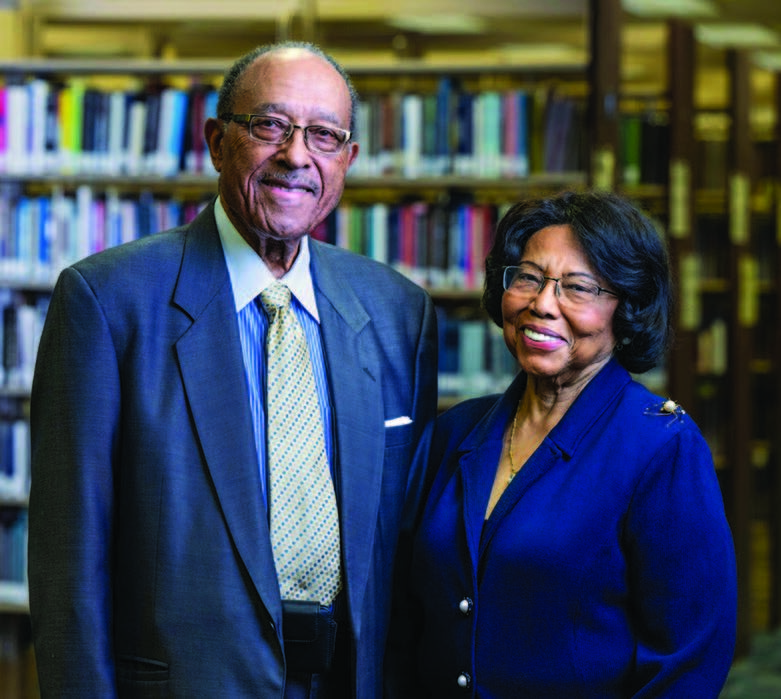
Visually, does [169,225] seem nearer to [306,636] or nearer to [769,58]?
[306,636]

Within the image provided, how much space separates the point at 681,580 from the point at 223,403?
76 centimetres

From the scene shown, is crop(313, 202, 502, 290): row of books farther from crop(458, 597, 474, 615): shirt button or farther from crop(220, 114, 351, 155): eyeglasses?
crop(458, 597, 474, 615): shirt button

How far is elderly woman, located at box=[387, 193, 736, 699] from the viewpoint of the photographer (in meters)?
1.75

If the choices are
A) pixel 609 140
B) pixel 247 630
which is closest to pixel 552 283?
pixel 247 630

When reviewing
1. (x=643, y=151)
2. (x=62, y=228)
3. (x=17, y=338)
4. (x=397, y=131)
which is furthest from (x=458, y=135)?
(x=17, y=338)

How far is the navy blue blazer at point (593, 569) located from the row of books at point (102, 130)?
121 inches

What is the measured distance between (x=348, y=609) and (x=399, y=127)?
3.12 m

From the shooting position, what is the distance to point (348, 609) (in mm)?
1874

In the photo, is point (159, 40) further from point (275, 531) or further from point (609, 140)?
point (275, 531)

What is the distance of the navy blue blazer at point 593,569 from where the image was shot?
1738mm

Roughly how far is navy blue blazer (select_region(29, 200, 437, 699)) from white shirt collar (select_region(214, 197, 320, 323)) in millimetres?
58

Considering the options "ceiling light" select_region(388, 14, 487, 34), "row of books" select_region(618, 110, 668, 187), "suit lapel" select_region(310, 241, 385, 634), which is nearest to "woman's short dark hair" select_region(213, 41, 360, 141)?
"suit lapel" select_region(310, 241, 385, 634)

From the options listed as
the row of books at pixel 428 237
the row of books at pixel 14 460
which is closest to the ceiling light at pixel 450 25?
the row of books at pixel 428 237

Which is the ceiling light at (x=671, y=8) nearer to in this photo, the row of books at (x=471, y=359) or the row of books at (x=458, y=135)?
the row of books at (x=458, y=135)
